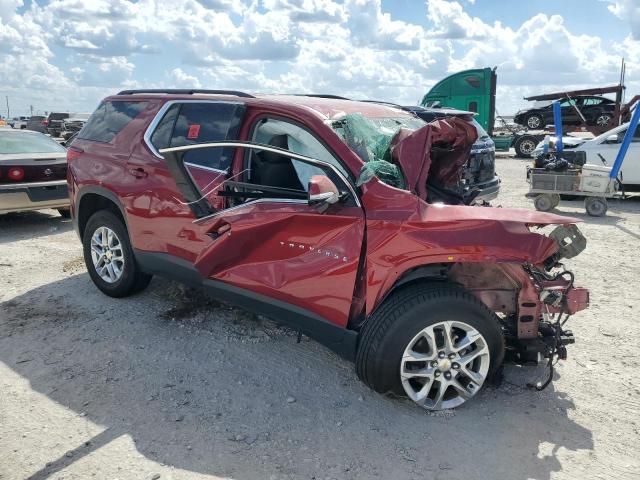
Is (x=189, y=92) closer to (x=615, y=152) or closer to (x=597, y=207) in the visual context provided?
(x=597, y=207)

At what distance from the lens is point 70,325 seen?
4.77 m

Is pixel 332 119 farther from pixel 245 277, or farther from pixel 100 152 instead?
pixel 100 152

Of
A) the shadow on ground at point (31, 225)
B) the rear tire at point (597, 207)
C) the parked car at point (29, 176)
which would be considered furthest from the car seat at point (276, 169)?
the rear tire at point (597, 207)

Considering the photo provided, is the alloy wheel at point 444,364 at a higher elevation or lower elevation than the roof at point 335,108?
lower

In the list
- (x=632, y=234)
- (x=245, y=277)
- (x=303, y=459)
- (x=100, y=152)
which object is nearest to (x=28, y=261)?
(x=100, y=152)

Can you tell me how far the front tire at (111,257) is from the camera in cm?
511

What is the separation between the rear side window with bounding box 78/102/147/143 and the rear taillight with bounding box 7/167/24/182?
305 centimetres

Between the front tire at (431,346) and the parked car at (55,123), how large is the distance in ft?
103

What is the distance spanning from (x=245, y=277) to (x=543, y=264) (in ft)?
6.48

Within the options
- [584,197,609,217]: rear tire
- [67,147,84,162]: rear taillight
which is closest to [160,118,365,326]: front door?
[67,147,84,162]: rear taillight

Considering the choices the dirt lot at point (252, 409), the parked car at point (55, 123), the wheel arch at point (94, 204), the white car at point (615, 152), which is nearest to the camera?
the dirt lot at point (252, 409)

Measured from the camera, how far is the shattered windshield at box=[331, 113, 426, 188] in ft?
11.6

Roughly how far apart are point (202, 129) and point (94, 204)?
172 cm

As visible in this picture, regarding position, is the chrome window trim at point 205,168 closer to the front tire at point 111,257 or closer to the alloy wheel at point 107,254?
the front tire at point 111,257
